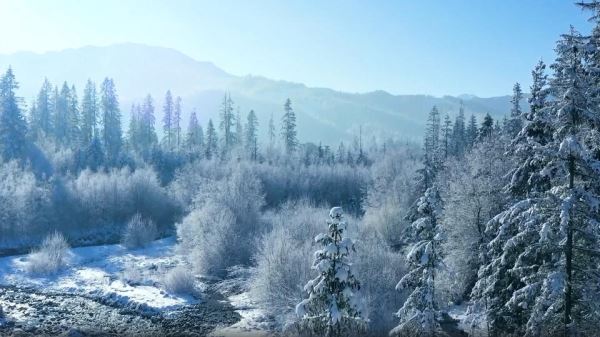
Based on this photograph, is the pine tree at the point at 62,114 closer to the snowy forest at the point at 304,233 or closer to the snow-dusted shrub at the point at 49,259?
the snowy forest at the point at 304,233

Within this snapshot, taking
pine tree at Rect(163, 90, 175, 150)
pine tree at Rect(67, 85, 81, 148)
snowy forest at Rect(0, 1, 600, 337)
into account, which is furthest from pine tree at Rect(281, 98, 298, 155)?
pine tree at Rect(67, 85, 81, 148)

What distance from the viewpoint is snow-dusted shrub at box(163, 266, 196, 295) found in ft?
133

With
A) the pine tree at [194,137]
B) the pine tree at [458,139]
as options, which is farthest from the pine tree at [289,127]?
the pine tree at [458,139]

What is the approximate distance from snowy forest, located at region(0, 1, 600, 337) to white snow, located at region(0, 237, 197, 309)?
0.24m

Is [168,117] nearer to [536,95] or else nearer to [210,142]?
[210,142]

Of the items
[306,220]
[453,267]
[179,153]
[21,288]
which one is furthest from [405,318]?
[179,153]

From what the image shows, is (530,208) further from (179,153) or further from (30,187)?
(179,153)

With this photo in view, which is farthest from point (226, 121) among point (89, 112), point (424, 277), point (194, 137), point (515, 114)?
point (424, 277)

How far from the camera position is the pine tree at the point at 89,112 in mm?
97344

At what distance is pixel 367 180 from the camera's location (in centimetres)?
8438

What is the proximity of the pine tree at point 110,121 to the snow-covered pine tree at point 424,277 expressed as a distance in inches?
3142

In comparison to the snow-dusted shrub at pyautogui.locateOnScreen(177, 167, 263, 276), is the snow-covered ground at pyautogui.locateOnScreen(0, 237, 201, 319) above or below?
below

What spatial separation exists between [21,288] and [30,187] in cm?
2358

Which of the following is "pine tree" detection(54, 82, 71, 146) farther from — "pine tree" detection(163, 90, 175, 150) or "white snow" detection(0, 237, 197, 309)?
"white snow" detection(0, 237, 197, 309)
